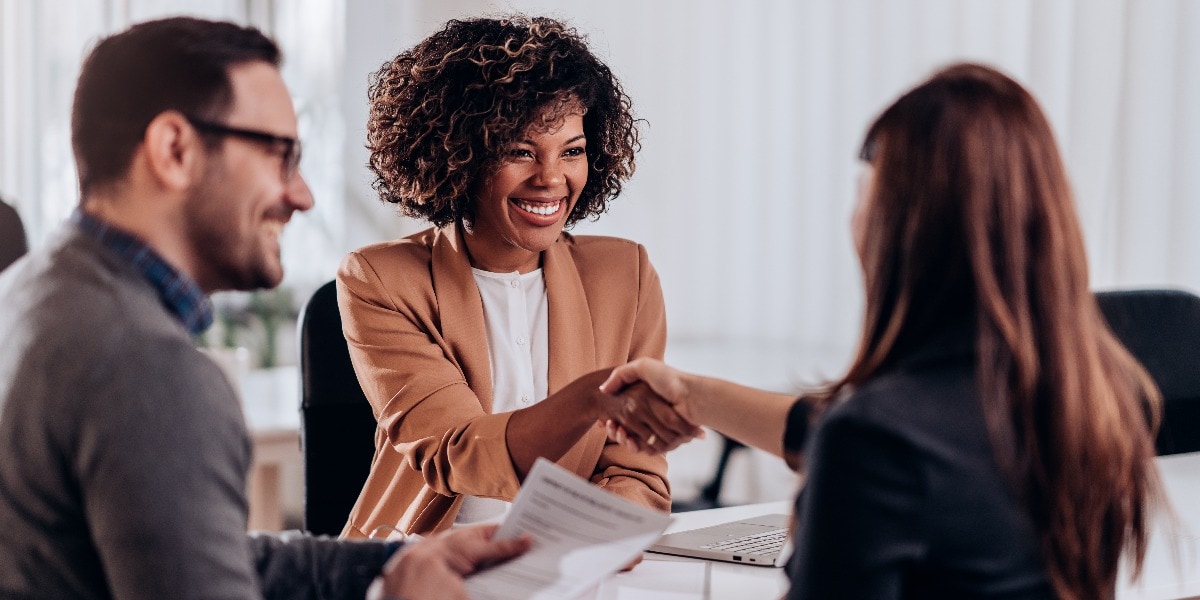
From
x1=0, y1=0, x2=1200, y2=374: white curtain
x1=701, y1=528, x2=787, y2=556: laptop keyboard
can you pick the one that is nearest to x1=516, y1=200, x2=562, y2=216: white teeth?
x1=701, y1=528, x2=787, y2=556: laptop keyboard

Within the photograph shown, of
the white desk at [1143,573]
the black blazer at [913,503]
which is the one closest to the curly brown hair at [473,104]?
the white desk at [1143,573]

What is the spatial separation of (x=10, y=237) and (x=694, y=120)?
223 cm

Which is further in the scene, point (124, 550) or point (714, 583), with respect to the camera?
point (714, 583)

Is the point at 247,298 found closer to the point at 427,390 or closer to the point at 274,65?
the point at 427,390

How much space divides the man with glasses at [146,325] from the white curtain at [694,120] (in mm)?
2590

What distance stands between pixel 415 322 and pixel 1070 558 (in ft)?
4.19

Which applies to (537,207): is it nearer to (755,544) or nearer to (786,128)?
(755,544)

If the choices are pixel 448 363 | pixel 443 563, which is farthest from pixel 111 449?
pixel 448 363

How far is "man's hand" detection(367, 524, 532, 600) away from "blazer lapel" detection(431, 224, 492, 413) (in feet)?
2.04

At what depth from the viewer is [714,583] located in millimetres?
1612

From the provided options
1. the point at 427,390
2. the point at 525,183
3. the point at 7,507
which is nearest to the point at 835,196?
the point at 525,183

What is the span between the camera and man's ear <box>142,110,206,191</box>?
3.73ft

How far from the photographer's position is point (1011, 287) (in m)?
1.08

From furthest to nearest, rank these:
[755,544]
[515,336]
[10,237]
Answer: [10,237]
[515,336]
[755,544]
